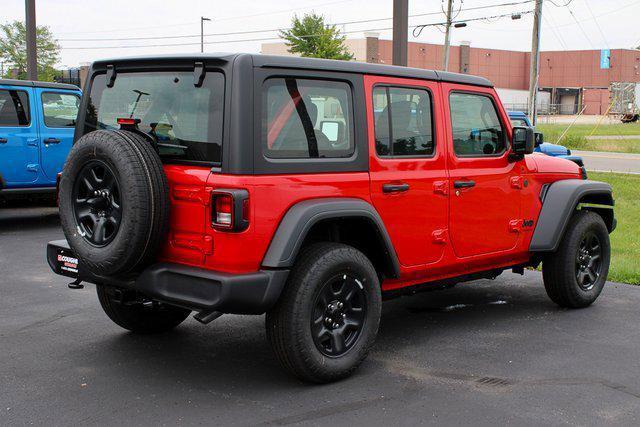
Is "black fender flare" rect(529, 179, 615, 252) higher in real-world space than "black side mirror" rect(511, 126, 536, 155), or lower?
lower

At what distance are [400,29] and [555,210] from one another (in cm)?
664

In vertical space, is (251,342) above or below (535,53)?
below

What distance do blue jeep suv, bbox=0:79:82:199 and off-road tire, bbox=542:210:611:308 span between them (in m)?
7.24

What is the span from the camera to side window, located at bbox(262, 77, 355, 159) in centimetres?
436

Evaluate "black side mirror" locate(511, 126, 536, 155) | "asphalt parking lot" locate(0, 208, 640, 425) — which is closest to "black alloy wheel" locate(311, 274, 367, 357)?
"asphalt parking lot" locate(0, 208, 640, 425)

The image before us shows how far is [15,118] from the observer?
10547 mm

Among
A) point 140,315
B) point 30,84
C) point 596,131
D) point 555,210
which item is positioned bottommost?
point 140,315

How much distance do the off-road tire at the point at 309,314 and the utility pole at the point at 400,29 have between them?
7.96 metres

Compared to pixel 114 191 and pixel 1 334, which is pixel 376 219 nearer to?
pixel 114 191

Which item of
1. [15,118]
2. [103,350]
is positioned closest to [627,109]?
[15,118]

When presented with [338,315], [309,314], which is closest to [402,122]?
[338,315]

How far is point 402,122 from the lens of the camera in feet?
16.8

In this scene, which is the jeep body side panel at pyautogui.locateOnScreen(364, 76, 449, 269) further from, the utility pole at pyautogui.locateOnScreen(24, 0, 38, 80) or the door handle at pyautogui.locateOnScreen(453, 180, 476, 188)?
the utility pole at pyautogui.locateOnScreen(24, 0, 38, 80)

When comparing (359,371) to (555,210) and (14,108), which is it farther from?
(14,108)
